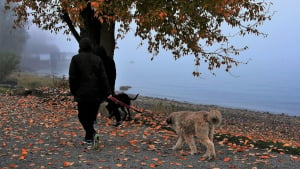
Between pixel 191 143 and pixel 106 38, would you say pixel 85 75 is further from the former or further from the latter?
pixel 106 38

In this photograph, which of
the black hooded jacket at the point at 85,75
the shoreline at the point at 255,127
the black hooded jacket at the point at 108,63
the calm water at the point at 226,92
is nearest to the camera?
the black hooded jacket at the point at 85,75

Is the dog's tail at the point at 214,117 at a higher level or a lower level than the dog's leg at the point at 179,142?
higher

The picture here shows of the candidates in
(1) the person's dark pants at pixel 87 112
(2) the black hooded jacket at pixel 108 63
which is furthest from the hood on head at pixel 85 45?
(2) the black hooded jacket at pixel 108 63

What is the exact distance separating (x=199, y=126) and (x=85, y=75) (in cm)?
251

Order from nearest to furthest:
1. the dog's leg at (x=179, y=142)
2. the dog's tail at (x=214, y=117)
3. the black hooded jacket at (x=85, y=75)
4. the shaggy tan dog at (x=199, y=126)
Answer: the dog's tail at (x=214, y=117) → the shaggy tan dog at (x=199, y=126) → the black hooded jacket at (x=85, y=75) → the dog's leg at (x=179, y=142)

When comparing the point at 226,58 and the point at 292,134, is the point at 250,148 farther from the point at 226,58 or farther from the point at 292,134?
the point at 292,134

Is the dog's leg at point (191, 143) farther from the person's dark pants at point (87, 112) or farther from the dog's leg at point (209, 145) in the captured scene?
the person's dark pants at point (87, 112)

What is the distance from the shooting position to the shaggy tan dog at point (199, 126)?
718 centimetres

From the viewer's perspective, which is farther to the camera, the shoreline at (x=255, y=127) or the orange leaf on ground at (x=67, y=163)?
the shoreline at (x=255, y=127)

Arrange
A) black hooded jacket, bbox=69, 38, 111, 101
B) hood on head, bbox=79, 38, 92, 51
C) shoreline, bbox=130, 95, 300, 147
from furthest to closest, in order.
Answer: shoreline, bbox=130, 95, 300, 147, hood on head, bbox=79, 38, 92, 51, black hooded jacket, bbox=69, 38, 111, 101

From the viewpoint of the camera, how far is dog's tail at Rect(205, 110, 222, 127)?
7.05 meters

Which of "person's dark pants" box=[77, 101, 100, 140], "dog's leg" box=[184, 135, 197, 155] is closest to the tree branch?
"person's dark pants" box=[77, 101, 100, 140]

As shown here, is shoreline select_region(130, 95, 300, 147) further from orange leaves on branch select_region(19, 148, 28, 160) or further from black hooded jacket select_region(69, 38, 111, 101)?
orange leaves on branch select_region(19, 148, 28, 160)

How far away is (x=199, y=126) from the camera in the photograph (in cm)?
727
